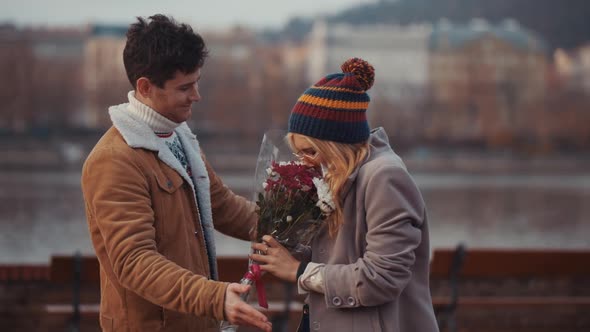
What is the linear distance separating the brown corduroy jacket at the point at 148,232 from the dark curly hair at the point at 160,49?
16 centimetres

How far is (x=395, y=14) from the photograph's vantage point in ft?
221

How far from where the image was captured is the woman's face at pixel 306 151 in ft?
7.38

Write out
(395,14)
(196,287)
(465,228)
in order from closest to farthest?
(196,287) → (465,228) → (395,14)

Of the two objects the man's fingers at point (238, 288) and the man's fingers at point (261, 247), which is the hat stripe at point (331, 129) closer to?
the man's fingers at point (261, 247)

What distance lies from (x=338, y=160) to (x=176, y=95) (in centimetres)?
47

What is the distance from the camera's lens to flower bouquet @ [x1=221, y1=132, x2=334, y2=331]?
2285 mm

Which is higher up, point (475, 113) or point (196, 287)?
point (196, 287)

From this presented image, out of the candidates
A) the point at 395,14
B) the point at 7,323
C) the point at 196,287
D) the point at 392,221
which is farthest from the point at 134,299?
the point at 395,14

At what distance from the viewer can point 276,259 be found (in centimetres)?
229

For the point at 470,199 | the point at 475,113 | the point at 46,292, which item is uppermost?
the point at 46,292

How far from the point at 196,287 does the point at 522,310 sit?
3154 mm

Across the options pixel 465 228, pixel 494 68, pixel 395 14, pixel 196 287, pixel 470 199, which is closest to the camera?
pixel 196 287

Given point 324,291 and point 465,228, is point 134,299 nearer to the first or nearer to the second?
point 324,291

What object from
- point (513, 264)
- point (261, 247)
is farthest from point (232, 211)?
point (513, 264)
